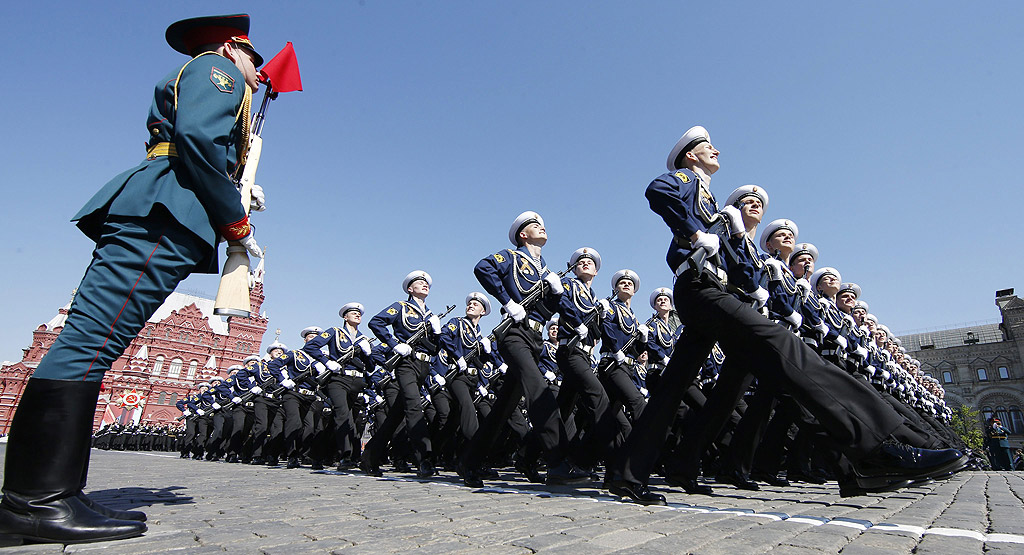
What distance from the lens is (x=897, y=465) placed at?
2.78 m

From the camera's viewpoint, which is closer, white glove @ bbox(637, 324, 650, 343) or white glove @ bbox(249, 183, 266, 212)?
white glove @ bbox(249, 183, 266, 212)

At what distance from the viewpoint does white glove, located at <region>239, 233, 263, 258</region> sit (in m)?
2.88

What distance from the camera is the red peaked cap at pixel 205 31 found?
9.94 ft

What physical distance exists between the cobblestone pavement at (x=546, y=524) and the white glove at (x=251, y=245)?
137 cm

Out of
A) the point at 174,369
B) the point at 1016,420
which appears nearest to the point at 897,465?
the point at 1016,420

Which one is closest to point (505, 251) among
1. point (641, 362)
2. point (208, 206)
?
point (208, 206)

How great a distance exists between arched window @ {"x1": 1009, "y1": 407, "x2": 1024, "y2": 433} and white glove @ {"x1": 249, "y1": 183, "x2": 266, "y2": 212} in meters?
65.6

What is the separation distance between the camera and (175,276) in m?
2.61

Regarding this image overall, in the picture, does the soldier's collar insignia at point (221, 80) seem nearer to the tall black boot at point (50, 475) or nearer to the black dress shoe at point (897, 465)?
the tall black boot at point (50, 475)

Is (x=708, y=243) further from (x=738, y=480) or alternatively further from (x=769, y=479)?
(x=769, y=479)

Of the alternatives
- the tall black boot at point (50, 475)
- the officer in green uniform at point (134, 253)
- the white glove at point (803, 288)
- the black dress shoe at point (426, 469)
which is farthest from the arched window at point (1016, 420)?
the tall black boot at point (50, 475)

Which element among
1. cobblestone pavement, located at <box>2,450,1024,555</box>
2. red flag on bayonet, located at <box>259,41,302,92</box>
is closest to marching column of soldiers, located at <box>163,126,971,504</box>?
cobblestone pavement, located at <box>2,450,1024,555</box>

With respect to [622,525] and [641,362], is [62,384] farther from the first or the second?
[641,362]

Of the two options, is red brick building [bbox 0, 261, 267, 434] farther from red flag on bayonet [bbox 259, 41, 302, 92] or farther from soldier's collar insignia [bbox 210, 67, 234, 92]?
soldier's collar insignia [bbox 210, 67, 234, 92]
